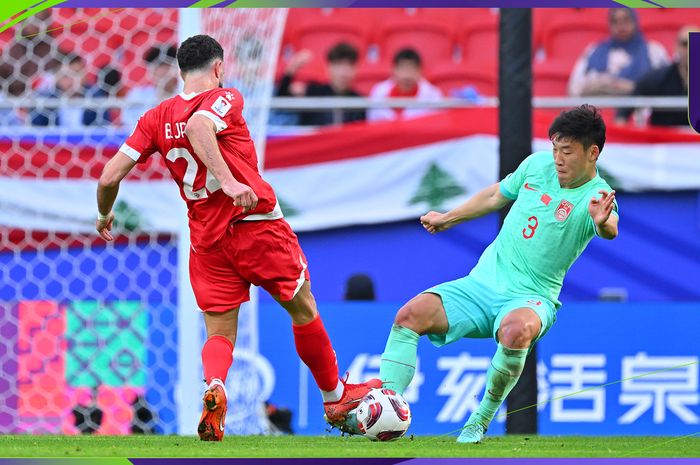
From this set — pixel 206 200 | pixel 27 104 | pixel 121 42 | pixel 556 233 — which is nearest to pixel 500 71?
pixel 556 233

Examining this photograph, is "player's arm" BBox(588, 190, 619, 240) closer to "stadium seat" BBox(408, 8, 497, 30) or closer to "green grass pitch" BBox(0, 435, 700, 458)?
"green grass pitch" BBox(0, 435, 700, 458)

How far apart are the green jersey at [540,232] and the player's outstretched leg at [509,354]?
0.22 m

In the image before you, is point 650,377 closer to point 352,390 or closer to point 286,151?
point 286,151

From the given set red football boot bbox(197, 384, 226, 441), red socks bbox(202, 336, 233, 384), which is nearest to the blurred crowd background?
red socks bbox(202, 336, 233, 384)

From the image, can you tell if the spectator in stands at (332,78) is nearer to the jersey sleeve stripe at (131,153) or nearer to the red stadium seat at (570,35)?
the red stadium seat at (570,35)

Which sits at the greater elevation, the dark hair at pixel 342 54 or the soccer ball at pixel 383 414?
the dark hair at pixel 342 54

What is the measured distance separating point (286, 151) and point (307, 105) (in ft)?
1.30

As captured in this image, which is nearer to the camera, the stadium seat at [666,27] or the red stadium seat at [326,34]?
the stadium seat at [666,27]

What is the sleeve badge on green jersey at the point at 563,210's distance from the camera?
585 centimetres

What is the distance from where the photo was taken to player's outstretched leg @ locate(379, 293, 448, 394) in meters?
5.90

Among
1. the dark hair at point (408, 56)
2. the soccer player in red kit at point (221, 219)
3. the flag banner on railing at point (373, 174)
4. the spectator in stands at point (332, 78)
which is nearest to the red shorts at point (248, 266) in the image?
the soccer player in red kit at point (221, 219)

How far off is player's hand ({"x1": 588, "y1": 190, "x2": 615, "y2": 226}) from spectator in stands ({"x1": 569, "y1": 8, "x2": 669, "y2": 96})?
581 centimetres

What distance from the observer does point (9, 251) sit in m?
9.45

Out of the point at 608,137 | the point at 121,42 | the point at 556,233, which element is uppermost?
the point at 121,42
